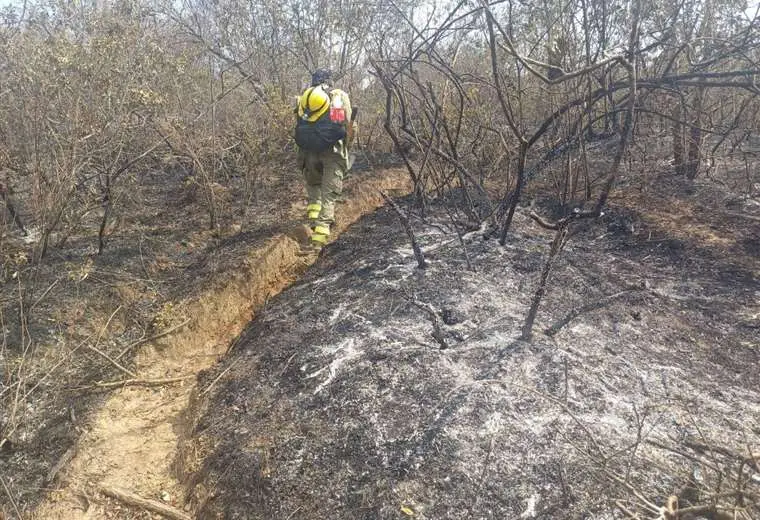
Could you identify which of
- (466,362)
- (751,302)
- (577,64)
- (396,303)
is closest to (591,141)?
(577,64)

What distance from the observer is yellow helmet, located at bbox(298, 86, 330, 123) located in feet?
16.9

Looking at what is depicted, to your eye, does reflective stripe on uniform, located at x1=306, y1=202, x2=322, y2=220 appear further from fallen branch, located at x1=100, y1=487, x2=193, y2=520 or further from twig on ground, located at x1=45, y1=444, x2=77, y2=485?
fallen branch, located at x1=100, y1=487, x2=193, y2=520

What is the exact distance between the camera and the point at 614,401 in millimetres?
2715

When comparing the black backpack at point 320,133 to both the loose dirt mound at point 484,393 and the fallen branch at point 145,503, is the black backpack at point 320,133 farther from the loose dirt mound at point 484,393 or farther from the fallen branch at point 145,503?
the fallen branch at point 145,503

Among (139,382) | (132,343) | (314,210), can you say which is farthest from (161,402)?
(314,210)

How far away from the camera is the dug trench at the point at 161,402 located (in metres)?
2.79

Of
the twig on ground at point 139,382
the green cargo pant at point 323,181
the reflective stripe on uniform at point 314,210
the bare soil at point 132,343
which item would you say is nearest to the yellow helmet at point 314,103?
the green cargo pant at point 323,181

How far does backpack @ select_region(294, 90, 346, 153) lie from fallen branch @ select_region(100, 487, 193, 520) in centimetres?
357

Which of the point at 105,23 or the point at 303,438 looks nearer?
the point at 303,438

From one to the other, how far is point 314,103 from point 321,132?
0.29 meters

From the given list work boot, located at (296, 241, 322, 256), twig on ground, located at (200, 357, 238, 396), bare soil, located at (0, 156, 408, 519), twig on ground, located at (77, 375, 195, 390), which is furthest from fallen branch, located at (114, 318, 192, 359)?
work boot, located at (296, 241, 322, 256)

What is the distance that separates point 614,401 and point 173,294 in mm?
3472

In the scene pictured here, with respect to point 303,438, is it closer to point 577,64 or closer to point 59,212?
point 59,212

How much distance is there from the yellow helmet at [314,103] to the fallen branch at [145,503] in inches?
144
